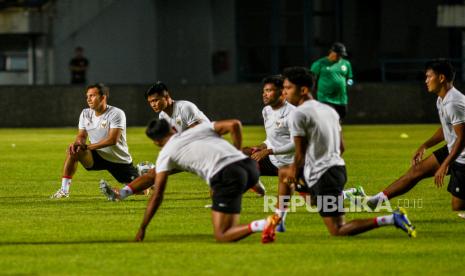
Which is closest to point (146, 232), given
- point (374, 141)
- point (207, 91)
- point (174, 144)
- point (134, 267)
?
point (174, 144)

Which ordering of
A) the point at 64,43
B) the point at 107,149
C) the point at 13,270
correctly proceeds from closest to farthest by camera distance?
the point at 13,270, the point at 107,149, the point at 64,43

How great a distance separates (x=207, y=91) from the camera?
3659cm

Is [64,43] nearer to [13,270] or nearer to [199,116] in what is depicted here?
[199,116]

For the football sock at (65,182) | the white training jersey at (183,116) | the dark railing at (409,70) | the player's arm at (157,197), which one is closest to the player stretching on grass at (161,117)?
the white training jersey at (183,116)

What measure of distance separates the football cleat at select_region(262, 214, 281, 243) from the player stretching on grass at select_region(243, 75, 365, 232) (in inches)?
111

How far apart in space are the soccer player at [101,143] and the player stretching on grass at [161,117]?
1.50 m

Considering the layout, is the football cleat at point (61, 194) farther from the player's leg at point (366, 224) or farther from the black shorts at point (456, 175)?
the player's leg at point (366, 224)

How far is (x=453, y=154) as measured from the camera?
12688 mm

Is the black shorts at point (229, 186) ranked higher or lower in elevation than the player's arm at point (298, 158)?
lower

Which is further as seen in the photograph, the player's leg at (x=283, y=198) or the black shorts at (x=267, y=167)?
the black shorts at (x=267, y=167)

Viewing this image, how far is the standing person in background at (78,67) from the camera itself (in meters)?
39.2

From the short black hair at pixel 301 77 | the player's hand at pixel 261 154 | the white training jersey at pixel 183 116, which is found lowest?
the player's hand at pixel 261 154

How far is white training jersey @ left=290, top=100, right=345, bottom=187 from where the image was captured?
11438mm

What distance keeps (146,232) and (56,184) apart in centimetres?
618
